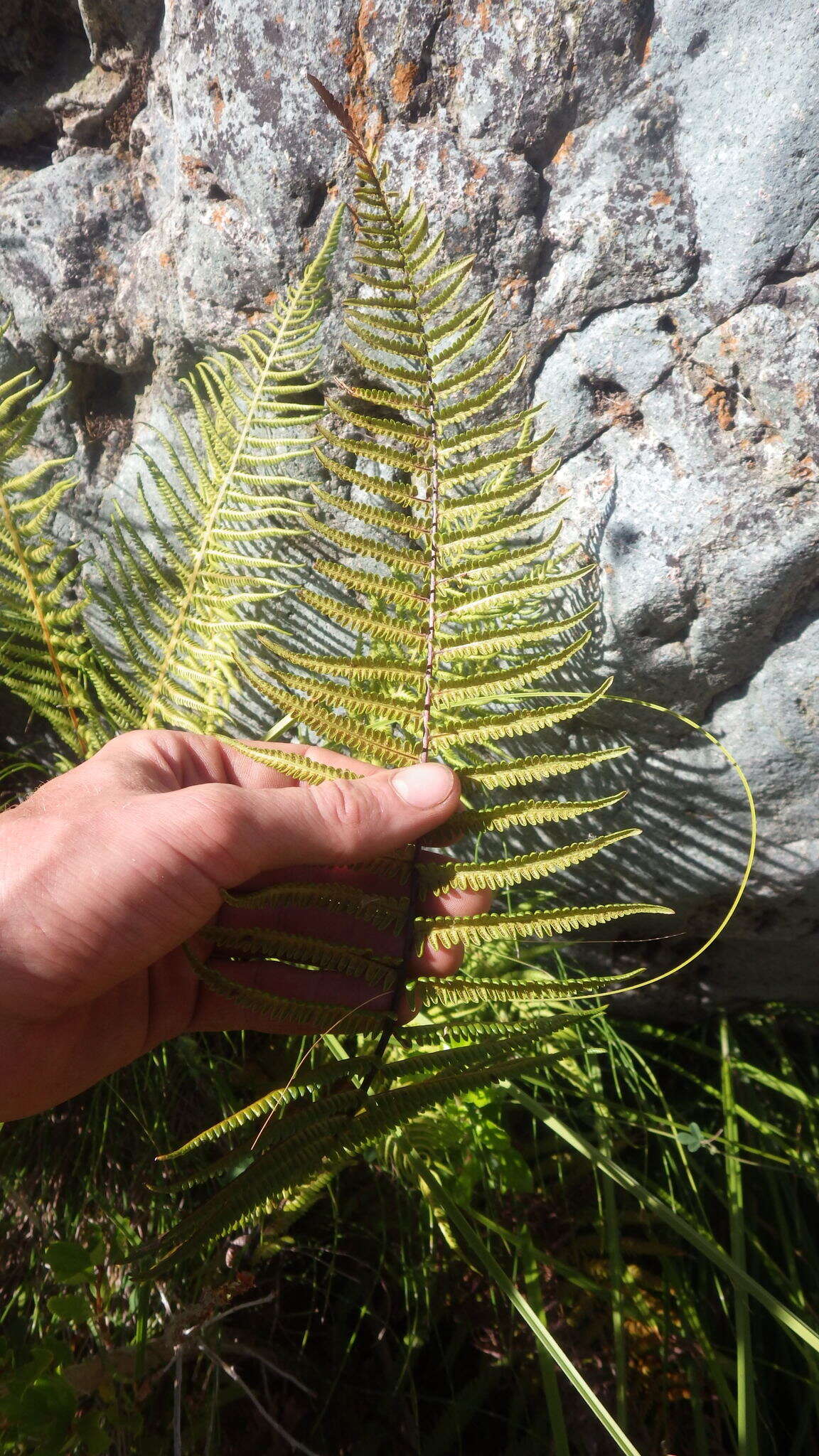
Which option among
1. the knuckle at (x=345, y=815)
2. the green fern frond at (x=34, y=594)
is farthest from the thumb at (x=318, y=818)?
the green fern frond at (x=34, y=594)

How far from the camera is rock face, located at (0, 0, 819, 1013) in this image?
1.72m

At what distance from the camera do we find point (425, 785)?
1463mm

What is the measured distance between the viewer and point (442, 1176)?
2072 mm

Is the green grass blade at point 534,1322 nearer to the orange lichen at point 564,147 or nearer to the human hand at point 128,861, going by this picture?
the human hand at point 128,861

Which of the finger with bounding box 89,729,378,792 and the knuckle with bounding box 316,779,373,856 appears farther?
the finger with bounding box 89,729,378,792

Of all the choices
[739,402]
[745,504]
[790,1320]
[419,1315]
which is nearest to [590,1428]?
[419,1315]

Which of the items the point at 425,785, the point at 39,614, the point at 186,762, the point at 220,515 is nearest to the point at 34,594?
the point at 39,614

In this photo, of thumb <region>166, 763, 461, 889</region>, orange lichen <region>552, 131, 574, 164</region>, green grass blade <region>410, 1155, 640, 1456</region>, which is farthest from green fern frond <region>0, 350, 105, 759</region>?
green grass blade <region>410, 1155, 640, 1456</region>

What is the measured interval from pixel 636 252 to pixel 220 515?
120 cm

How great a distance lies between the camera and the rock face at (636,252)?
172cm

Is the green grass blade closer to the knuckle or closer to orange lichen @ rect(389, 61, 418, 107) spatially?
the knuckle

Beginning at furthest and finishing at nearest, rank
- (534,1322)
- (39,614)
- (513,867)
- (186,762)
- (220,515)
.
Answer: (39,614) → (220,515) → (186,762) → (534,1322) → (513,867)

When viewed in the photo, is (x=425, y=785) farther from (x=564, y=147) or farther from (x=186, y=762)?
(x=564, y=147)

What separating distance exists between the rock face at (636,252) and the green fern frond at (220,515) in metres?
0.16
